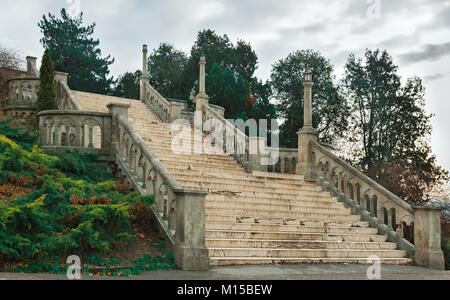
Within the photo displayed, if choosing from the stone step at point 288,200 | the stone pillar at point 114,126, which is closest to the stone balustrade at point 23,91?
the stone pillar at point 114,126

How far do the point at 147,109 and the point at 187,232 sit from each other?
16495mm

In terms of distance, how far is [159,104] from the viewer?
24406 millimetres

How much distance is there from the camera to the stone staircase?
10.3m

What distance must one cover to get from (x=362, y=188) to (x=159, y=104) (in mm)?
13098

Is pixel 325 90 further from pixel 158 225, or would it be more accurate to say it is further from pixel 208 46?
pixel 158 225

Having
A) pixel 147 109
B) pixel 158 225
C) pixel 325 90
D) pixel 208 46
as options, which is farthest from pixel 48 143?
pixel 208 46

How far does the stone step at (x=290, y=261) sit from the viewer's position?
9.35 m

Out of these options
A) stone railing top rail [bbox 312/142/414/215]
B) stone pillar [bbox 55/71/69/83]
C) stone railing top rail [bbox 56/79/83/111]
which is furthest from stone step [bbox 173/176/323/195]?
stone pillar [bbox 55/71/69/83]

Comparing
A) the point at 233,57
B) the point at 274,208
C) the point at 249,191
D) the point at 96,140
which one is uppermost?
the point at 233,57


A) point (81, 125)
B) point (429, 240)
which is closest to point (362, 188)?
point (429, 240)

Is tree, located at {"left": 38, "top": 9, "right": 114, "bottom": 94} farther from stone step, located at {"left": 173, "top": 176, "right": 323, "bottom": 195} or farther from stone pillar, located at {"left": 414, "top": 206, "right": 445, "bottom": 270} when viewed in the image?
stone pillar, located at {"left": 414, "top": 206, "right": 445, "bottom": 270}

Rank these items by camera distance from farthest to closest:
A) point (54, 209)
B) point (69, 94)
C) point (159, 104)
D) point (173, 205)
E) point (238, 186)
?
point (159, 104)
point (69, 94)
point (238, 186)
point (173, 205)
point (54, 209)

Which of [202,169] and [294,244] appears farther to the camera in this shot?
[202,169]

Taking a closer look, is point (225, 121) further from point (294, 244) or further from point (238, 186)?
point (294, 244)
